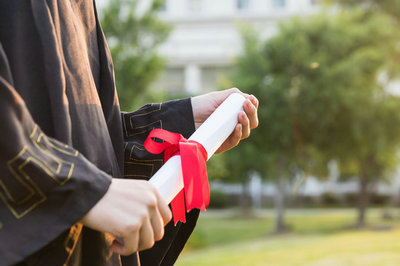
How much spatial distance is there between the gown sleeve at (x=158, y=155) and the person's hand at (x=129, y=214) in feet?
1.40

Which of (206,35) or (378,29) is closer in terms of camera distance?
(378,29)

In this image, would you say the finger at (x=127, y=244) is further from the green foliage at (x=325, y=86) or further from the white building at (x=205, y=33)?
the white building at (x=205, y=33)

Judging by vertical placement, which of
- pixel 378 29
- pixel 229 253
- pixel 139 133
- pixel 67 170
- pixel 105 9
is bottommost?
pixel 229 253

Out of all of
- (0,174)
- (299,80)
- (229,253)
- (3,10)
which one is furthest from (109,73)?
(299,80)

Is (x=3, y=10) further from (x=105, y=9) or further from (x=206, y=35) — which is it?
(x=206, y=35)

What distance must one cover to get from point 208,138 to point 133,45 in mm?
11303

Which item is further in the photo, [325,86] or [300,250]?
[325,86]

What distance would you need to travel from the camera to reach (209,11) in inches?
1260

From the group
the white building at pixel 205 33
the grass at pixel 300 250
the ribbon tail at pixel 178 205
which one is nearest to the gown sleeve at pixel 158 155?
the ribbon tail at pixel 178 205

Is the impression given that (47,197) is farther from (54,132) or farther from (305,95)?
(305,95)

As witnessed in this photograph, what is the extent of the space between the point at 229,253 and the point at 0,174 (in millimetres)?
10422

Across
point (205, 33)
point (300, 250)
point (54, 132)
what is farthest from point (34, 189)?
point (205, 33)

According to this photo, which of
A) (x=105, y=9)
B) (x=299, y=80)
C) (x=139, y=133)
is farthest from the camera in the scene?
(x=299, y=80)

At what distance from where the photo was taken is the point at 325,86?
1456cm
